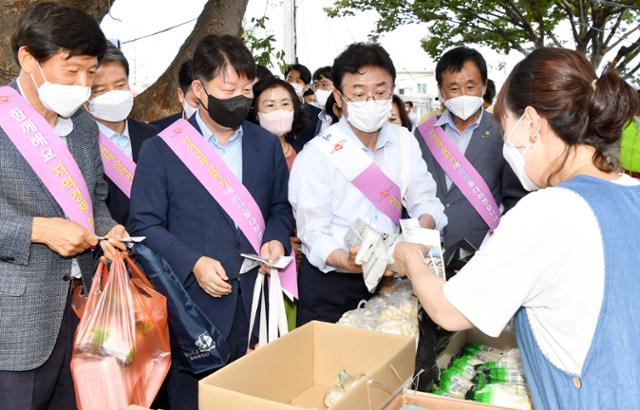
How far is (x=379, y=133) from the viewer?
3.06m

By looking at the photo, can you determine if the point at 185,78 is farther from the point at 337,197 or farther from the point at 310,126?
the point at 337,197

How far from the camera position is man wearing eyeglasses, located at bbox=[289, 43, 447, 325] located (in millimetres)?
2762

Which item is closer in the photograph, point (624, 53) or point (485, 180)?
point (485, 180)

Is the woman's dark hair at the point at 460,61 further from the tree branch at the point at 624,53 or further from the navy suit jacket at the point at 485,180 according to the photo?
the tree branch at the point at 624,53

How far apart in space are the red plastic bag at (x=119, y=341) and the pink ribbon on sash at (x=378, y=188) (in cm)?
105

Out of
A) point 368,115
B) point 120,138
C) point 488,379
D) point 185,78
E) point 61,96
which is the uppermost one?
point 185,78

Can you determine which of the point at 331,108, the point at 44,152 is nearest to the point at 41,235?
the point at 44,152

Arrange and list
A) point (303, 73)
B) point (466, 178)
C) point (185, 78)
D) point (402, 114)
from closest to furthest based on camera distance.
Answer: point (466, 178), point (185, 78), point (402, 114), point (303, 73)

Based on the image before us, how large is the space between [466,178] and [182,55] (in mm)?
2908

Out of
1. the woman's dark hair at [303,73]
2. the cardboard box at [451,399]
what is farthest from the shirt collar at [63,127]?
the woman's dark hair at [303,73]

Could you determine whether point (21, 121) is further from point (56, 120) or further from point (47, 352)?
point (47, 352)

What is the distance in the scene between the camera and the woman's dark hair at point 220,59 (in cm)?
271

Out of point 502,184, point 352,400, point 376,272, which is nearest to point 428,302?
point 352,400

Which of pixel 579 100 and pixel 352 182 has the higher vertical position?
pixel 579 100
